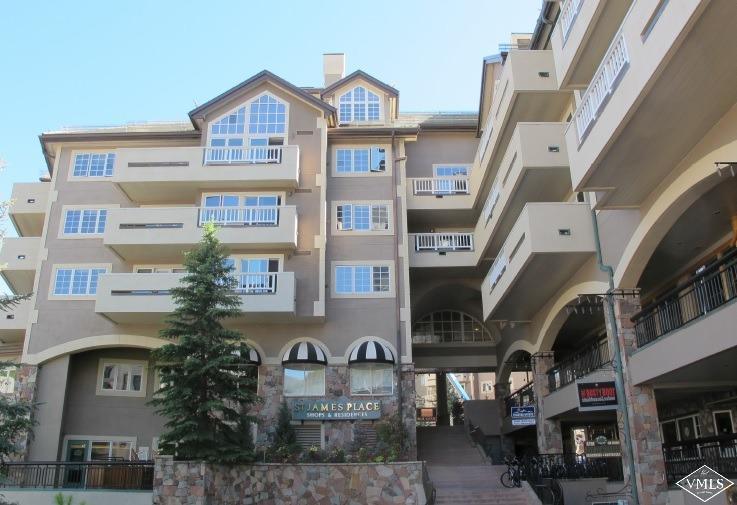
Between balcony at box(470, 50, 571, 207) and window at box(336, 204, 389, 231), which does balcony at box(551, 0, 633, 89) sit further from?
window at box(336, 204, 389, 231)

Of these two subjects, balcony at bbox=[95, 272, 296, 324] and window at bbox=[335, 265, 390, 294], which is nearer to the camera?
balcony at bbox=[95, 272, 296, 324]

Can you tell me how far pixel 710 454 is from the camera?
16219 millimetres

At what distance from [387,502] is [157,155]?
625 inches

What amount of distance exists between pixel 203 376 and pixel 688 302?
1366 centimetres

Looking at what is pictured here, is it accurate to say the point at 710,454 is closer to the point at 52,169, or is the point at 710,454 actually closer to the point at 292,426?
the point at 292,426

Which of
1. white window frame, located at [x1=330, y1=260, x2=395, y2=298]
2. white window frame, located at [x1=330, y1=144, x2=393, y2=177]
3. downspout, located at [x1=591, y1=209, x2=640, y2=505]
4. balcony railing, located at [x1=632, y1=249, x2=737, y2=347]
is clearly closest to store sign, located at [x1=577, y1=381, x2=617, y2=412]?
downspout, located at [x1=591, y1=209, x2=640, y2=505]

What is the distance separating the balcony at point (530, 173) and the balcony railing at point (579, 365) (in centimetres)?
508

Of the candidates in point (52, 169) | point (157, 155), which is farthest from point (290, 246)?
point (52, 169)

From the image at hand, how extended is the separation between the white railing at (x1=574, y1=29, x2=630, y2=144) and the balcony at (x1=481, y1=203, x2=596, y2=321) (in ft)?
11.3

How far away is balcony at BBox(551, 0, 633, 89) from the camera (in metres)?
15.6

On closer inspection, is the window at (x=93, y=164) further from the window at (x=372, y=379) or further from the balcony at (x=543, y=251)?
the balcony at (x=543, y=251)

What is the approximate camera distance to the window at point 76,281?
27672mm

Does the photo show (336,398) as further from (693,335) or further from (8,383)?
(693,335)

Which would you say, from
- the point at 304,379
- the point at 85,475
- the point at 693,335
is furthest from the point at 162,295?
the point at 693,335
